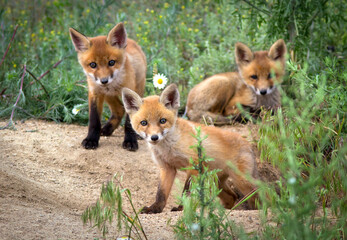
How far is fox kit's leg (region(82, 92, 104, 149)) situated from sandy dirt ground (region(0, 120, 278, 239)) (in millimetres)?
93

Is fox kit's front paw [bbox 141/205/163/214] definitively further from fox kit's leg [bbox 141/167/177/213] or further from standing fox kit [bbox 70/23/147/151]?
standing fox kit [bbox 70/23/147/151]

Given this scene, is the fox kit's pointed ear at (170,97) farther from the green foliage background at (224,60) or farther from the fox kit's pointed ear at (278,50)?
the fox kit's pointed ear at (278,50)

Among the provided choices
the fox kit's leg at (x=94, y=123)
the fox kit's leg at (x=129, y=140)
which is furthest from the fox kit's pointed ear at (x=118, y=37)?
the fox kit's leg at (x=129, y=140)

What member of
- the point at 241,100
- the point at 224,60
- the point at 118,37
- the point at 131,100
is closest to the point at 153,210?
the point at 131,100

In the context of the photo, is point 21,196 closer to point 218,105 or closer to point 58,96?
point 58,96

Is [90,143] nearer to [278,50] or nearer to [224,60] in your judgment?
[278,50]

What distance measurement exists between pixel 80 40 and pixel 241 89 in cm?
268

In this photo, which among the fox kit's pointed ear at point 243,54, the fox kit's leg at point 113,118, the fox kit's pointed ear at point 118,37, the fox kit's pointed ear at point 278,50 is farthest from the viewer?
the fox kit's pointed ear at point 243,54

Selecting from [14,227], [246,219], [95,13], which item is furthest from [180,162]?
[95,13]

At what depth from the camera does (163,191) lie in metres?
3.78

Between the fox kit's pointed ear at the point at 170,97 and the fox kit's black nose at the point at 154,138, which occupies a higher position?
the fox kit's pointed ear at the point at 170,97

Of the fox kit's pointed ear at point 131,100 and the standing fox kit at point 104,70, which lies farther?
the standing fox kit at point 104,70

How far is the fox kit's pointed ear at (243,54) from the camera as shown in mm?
6066

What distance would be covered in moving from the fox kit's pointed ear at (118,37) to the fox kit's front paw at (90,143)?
3.63 ft
